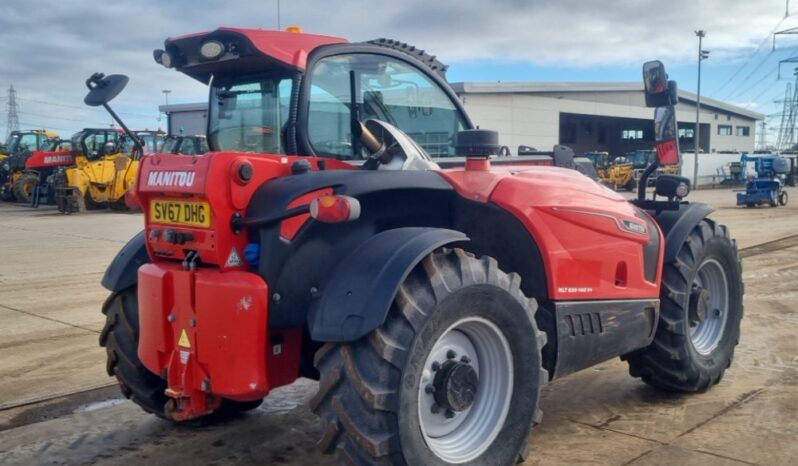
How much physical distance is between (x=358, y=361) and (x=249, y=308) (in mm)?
545

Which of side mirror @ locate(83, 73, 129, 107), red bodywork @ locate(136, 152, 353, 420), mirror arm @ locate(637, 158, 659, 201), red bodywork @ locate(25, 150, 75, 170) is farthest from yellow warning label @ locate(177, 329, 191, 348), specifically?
red bodywork @ locate(25, 150, 75, 170)

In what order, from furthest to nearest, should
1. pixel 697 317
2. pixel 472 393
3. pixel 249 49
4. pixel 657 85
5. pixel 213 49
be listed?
pixel 697 317, pixel 657 85, pixel 213 49, pixel 249 49, pixel 472 393

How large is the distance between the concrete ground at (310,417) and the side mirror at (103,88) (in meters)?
1.91

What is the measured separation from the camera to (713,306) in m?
5.64

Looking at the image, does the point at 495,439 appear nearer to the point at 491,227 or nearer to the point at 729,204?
the point at 491,227

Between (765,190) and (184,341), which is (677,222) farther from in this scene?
(765,190)

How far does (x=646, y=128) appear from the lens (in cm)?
6450

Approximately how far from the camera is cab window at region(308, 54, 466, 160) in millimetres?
4152

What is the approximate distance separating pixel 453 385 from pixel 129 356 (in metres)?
1.88

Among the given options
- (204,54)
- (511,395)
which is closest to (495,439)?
(511,395)

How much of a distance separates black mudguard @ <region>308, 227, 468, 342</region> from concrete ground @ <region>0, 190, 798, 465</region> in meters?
1.24

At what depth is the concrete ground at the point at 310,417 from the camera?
4.25 meters

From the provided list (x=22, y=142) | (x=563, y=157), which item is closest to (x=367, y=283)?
(x=563, y=157)

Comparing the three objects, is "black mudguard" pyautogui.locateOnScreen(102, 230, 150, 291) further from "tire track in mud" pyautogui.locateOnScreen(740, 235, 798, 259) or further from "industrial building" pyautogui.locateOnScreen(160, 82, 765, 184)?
"industrial building" pyautogui.locateOnScreen(160, 82, 765, 184)
